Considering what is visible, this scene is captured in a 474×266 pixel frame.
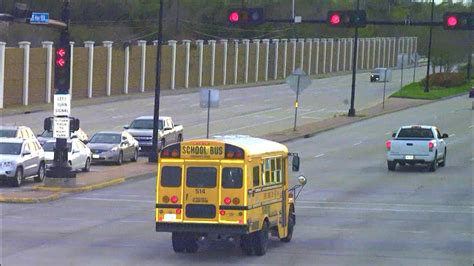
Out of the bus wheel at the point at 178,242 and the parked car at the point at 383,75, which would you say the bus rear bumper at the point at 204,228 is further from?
the parked car at the point at 383,75

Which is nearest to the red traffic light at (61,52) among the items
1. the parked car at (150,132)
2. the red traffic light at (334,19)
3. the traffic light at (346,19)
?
the traffic light at (346,19)

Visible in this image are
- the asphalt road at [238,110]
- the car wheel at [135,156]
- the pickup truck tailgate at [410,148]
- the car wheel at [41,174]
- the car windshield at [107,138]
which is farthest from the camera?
the asphalt road at [238,110]

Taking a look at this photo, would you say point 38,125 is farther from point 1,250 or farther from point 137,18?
point 137,18

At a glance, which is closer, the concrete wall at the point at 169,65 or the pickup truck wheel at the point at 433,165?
the pickup truck wheel at the point at 433,165

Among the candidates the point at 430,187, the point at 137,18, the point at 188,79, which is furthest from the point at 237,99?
the point at 430,187

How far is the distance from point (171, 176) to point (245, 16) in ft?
75.3

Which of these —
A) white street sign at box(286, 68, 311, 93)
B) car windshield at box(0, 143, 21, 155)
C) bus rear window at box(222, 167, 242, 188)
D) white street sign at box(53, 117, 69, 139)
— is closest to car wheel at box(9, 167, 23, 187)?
car windshield at box(0, 143, 21, 155)

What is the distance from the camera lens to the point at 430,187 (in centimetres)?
3691

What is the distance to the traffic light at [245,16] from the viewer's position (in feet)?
140

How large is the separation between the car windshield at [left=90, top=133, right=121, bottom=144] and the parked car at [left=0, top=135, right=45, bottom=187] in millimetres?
7583

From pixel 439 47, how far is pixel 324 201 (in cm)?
8977

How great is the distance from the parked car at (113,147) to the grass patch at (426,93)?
4979cm

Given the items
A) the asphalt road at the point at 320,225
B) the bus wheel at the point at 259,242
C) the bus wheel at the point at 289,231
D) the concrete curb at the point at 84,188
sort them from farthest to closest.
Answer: the concrete curb at the point at 84,188 → the bus wheel at the point at 289,231 → the bus wheel at the point at 259,242 → the asphalt road at the point at 320,225

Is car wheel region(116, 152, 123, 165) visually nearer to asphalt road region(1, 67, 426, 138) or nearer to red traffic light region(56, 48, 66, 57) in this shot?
red traffic light region(56, 48, 66, 57)
